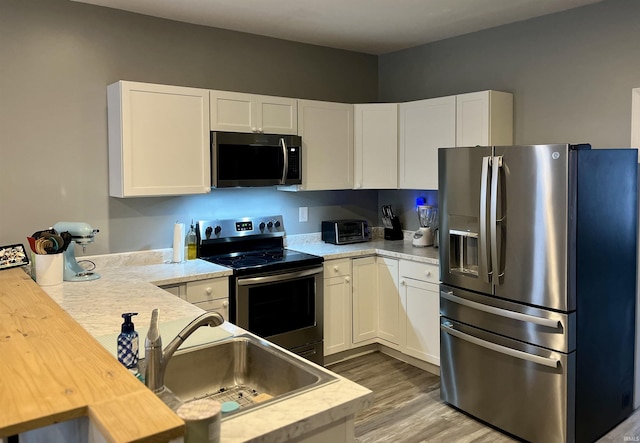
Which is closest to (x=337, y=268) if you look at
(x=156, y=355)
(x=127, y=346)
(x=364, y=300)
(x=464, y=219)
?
(x=364, y=300)

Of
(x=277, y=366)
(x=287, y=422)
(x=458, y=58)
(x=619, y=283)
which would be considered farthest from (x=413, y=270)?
(x=287, y=422)

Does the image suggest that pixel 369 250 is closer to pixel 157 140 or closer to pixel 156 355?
pixel 157 140

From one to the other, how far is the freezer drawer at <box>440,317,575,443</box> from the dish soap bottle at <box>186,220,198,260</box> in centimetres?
174

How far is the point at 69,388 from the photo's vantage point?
1271 mm

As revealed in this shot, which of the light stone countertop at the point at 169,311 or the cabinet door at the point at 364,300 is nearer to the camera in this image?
the light stone countertop at the point at 169,311

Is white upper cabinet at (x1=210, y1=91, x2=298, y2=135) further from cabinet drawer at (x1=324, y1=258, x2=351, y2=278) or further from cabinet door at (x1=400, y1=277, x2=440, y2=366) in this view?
cabinet door at (x1=400, y1=277, x2=440, y2=366)

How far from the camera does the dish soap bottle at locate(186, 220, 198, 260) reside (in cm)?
373

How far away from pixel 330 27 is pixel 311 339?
89.0 inches

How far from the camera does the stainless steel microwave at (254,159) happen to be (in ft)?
11.7

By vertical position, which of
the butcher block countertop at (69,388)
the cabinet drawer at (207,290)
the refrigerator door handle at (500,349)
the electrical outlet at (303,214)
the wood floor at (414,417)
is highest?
the electrical outlet at (303,214)

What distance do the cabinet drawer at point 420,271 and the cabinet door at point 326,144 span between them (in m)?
0.84

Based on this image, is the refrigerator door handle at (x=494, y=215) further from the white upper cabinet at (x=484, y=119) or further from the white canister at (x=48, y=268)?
the white canister at (x=48, y=268)

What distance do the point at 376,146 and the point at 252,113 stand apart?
1.12m

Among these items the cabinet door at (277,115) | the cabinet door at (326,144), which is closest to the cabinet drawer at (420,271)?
the cabinet door at (326,144)
